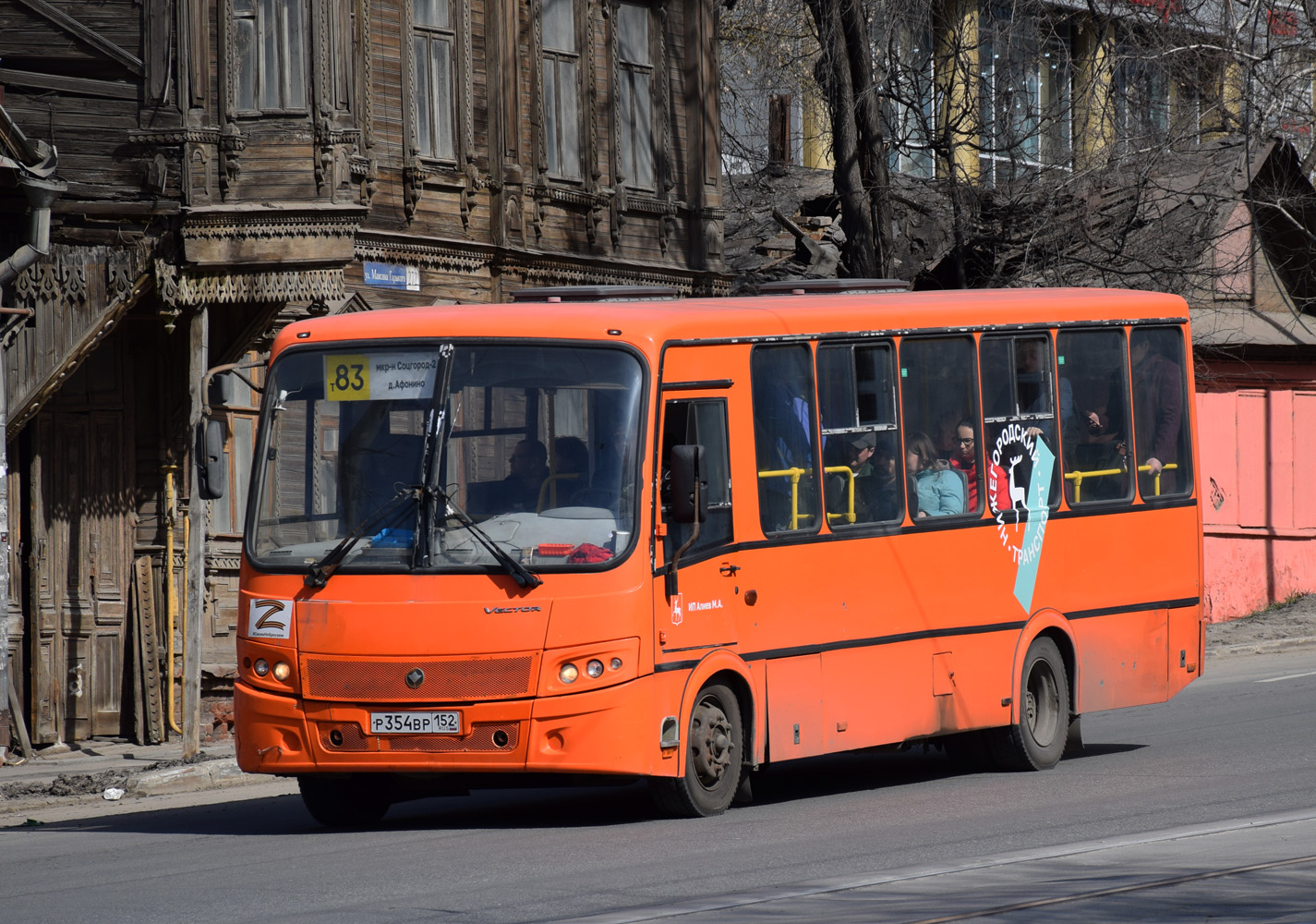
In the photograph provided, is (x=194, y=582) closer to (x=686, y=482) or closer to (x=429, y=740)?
(x=429, y=740)

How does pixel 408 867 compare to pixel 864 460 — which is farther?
pixel 864 460

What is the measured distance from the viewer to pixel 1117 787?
1205cm

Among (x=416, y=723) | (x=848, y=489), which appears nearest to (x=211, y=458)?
(x=416, y=723)

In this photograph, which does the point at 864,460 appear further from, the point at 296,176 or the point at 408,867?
the point at 296,176

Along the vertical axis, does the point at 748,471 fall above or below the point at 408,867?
above

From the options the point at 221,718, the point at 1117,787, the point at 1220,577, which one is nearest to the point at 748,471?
the point at 1117,787

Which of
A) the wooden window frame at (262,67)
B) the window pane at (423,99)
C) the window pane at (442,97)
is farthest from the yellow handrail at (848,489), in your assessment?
the window pane at (442,97)

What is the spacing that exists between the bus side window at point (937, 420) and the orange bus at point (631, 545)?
21 millimetres

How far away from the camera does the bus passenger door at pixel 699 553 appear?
35.2 ft

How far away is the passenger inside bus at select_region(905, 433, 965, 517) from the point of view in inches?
499

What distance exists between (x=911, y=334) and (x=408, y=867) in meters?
5.04

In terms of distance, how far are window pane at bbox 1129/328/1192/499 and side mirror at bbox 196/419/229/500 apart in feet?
21.1

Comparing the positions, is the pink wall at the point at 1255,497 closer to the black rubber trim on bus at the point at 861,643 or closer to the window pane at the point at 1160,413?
the window pane at the point at 1160,413

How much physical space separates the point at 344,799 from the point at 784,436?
3.15 metres
